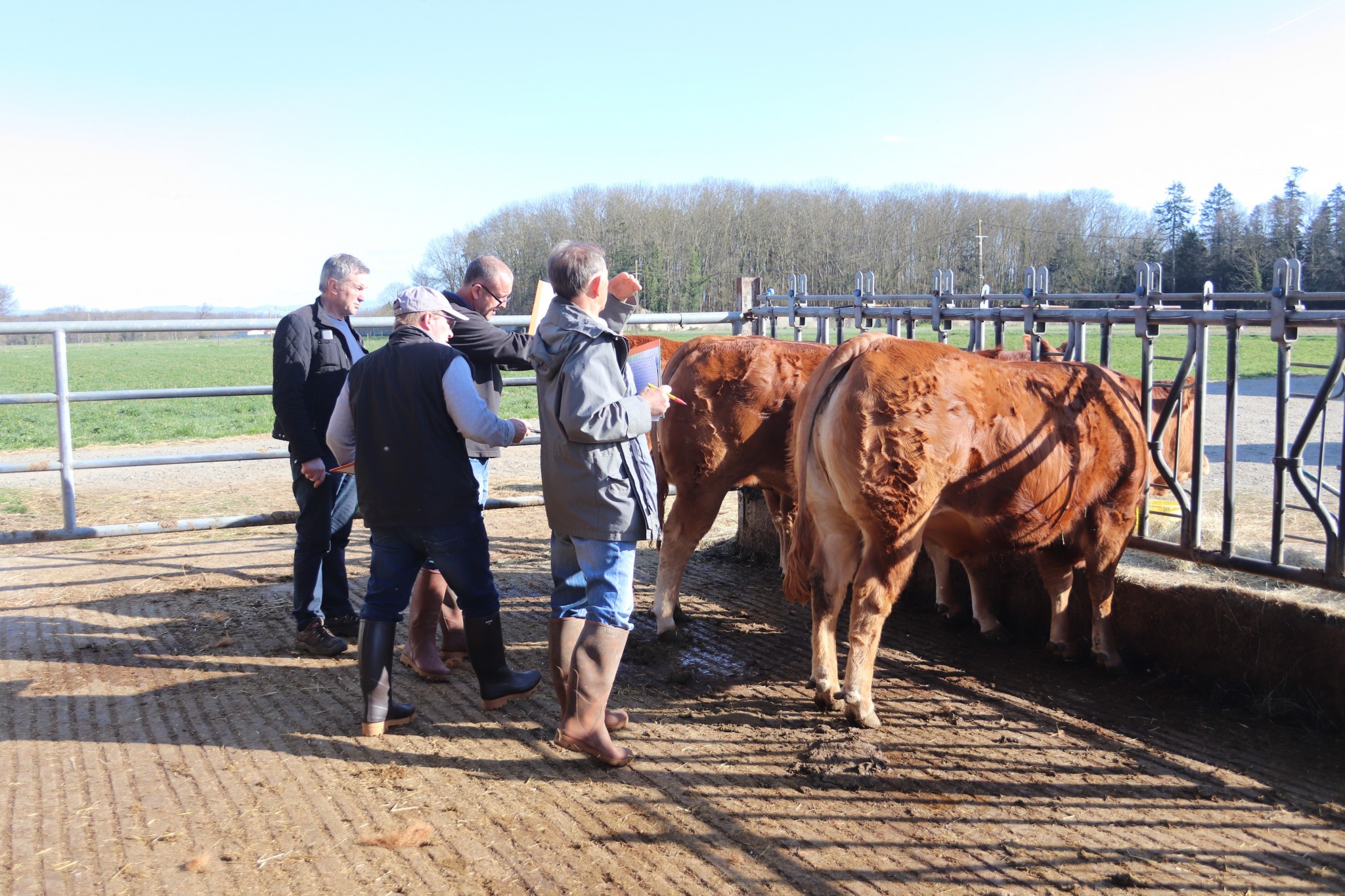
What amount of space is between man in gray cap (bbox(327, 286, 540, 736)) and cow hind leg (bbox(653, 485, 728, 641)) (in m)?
1.57

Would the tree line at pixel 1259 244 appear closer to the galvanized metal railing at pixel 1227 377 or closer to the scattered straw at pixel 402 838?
the galvanized metal railing at pixel 1227 377

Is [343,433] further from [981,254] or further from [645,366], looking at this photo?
[981,254]

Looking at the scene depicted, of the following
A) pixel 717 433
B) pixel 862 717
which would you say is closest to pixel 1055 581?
pixel 862 717

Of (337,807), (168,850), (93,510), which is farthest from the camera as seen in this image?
(93,510)

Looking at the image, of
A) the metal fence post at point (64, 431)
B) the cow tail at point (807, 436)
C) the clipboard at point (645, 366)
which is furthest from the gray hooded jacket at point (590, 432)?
the metal fence post at point (64, 431)

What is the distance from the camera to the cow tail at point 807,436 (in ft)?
14.6

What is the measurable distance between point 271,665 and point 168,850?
2.00 meters

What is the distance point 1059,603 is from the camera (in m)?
5.10

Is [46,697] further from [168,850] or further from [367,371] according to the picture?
[367,371]

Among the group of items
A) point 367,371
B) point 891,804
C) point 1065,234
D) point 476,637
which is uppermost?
point 1065,234

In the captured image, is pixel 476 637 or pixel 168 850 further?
pixel 476 637

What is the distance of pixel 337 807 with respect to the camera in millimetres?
3465

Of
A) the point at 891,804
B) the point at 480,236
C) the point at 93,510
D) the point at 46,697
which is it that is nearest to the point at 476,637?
the point at 891,804

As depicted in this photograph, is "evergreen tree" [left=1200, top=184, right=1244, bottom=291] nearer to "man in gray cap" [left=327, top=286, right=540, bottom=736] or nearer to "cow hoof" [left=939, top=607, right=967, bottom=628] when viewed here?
"cow hoof" [left=939, top=607, right=967, bottom=628]
